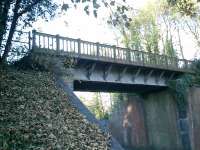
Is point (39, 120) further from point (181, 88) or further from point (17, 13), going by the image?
point (181, 88)

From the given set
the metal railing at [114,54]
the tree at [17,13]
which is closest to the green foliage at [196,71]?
the metal railing at [114,54]

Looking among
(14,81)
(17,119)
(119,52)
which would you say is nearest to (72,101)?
(14,81)

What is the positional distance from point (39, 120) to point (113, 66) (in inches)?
512

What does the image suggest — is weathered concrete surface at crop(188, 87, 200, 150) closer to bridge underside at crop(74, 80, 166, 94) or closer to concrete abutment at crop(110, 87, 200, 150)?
concrete abutment at crop(110, 87, 200, 150)

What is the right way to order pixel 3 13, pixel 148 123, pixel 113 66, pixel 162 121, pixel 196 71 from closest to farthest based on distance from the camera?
pixel 3 13, pixel 113 66, pixel 162 121, pixel 196 71, pixel 148 123

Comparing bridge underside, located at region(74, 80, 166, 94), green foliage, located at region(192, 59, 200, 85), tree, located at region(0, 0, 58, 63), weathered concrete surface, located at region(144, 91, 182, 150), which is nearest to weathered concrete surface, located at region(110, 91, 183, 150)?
weathered concrete surface, located at region(144, 91, 182, 150)

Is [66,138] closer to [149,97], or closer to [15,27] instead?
[15,27]

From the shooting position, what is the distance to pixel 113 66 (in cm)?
2523

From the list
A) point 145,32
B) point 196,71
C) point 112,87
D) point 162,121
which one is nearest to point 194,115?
point 162,121

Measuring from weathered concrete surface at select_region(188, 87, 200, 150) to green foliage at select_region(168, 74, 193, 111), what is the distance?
0.45m

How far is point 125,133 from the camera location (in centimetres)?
3509

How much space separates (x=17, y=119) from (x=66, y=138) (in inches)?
70.3

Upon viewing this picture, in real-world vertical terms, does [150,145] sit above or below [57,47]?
below

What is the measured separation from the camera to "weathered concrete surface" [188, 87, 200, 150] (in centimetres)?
2834
